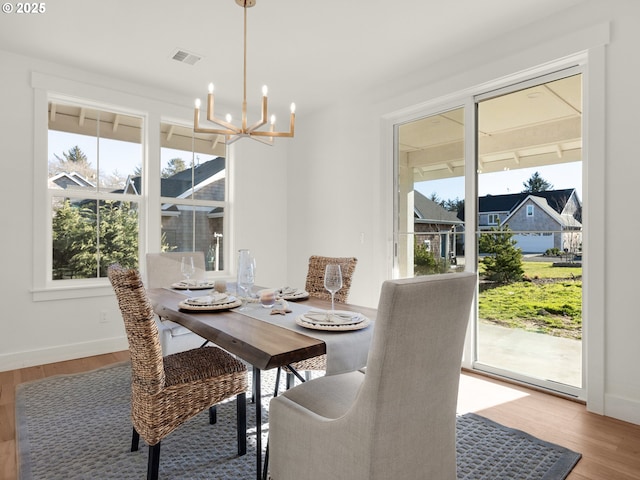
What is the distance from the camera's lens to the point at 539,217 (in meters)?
2.91

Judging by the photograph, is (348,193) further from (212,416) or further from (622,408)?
(622,408)

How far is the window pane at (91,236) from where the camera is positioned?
363cm

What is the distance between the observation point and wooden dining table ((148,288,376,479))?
1382mm

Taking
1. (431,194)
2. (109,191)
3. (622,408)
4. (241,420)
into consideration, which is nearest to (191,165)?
(109,191)

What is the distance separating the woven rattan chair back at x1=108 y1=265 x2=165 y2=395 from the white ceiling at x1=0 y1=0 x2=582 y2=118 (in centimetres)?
193

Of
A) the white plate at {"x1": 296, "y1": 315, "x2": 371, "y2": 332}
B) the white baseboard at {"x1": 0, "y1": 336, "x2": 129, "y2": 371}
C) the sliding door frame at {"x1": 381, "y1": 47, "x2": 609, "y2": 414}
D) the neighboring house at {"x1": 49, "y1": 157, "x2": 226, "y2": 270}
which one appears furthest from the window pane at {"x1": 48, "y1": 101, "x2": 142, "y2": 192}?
the sliding door frame at {"x1": 381, "y1": 47, "x2": 609, "y2": 414}

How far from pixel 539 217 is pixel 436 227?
0.87m

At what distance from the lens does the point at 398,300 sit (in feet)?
3.60

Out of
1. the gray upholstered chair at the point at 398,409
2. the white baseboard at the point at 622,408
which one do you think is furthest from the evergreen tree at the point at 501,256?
the gray upholstered chair at the point at 398,409

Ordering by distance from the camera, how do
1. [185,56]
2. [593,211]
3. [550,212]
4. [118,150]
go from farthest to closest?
[118,150]
[185,56]
[550,212]
[593,211]

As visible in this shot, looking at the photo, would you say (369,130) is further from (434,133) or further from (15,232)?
(15,232)

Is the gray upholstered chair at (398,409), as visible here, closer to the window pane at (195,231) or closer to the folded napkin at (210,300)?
the folded napkin at (210,300)

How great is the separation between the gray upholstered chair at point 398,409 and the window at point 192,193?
3.26 metres

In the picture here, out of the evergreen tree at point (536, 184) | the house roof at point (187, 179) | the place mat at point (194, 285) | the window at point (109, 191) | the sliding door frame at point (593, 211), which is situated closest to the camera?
the sliding door frame at point (593, 211)
